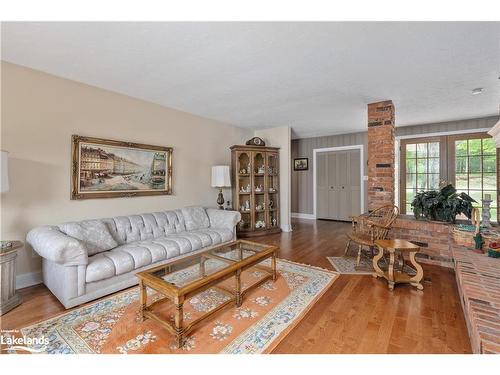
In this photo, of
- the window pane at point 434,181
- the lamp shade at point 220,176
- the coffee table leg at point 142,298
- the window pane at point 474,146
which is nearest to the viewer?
the coffee table leg at point 142,298

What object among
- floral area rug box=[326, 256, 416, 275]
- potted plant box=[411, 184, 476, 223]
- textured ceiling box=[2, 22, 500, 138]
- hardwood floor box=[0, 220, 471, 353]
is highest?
textured ceiling box=[2, 22, 500, 138]

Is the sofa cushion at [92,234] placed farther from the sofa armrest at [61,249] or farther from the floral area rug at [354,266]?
the floral area rug at [354,266]

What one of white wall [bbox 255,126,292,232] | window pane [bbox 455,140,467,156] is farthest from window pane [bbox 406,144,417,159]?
white wall [bbox 255,126,292,232]

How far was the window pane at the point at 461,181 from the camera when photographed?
4520 mm

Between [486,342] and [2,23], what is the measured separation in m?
3.76

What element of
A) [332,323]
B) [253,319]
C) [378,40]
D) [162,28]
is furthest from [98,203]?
[378,40]

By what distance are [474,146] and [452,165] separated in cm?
48

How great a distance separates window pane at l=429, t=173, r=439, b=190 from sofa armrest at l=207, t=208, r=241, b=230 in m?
4.25

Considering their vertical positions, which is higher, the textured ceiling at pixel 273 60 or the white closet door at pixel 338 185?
the textured ceiling at pixel 273 60

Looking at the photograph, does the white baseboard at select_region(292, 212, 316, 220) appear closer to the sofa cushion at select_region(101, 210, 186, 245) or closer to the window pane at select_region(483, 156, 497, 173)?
the window pane at select_region(483, 156, 497, 173)

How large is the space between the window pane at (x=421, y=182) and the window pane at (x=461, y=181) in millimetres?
504

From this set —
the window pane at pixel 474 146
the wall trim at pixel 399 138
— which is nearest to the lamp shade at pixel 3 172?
the wall trim at pixel 399 138

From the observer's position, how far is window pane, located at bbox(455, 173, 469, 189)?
4520 millimetres
